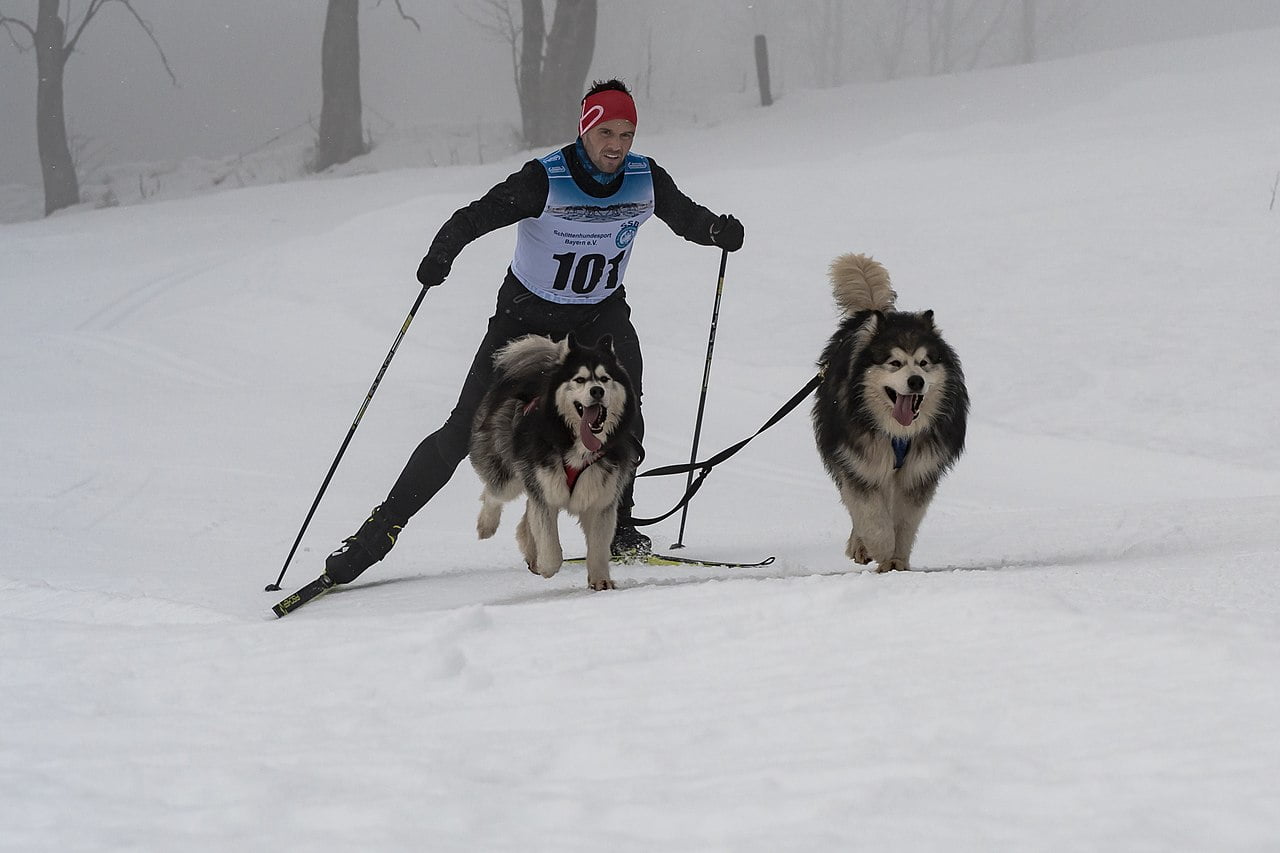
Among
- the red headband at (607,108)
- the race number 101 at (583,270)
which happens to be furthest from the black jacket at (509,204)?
the race number 101 at (583,270)

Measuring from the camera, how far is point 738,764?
2.35 m

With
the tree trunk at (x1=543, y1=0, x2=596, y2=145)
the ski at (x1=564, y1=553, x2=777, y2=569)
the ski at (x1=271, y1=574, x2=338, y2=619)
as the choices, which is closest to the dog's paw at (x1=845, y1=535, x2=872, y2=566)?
the ski at (x1=564, y1=553, x2=777, y2=569)

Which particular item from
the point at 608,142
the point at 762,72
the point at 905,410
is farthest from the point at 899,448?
the point at 762,72

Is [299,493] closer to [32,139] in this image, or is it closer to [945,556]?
[945,556]

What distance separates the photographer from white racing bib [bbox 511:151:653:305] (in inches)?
187

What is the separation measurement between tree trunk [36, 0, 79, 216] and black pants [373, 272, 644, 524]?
2116cm

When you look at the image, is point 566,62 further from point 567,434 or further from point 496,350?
point 567,434

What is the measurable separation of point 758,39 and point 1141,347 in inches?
610

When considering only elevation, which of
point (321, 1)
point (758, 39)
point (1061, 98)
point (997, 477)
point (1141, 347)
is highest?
point (321, 1)

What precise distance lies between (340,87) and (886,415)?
65.2 ft

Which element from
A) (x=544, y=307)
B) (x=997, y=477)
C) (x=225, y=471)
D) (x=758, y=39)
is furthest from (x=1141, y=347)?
(x=758, y=39)

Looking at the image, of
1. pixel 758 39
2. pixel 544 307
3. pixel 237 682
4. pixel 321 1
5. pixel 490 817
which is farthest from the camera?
pixel 321 1

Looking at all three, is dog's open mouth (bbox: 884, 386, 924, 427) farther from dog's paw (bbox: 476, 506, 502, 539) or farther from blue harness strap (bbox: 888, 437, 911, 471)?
dog's paw (bbox: 476, 506, 502, 539)

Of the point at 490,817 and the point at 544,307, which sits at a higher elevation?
the point at 544,307
